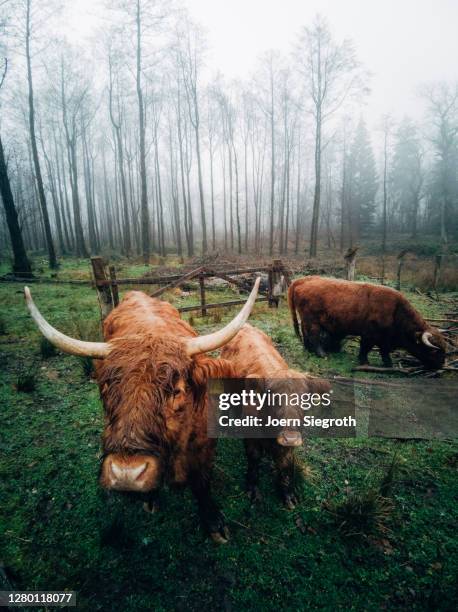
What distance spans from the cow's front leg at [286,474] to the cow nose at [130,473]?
4.67ft

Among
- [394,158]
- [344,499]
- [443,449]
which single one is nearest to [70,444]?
[344,499]

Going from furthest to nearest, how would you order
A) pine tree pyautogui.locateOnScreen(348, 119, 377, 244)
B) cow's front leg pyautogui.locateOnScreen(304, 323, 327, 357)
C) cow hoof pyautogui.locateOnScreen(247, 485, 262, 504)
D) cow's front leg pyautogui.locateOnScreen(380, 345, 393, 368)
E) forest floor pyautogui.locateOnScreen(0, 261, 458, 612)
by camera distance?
1. pine tree pyautogui.locateOnScreen(348, 119, 377, 244)
2. cow's front leg pyautogui.locateOnScreen(304, 323, 327, 357)
3. cow's front leg pyautogui.locateOnScreen(380, 345, 393, 368)
4. cow hoof pyautogui.locateOnScreen(247, 485, 262, 504)
5. forest floor pyautogui.locateOnScreen(0, 261, 458, 612)

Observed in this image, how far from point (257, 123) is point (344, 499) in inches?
1226

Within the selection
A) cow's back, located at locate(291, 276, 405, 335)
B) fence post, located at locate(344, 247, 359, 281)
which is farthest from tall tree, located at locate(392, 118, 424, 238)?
cow's back, located at locate(291, 276, 405, 335)

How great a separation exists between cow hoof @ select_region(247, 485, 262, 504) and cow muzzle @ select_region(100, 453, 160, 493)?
5.40ft

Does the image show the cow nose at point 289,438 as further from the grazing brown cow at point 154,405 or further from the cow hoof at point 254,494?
the cow hoof at point 254,494

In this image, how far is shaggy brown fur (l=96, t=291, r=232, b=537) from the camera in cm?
160

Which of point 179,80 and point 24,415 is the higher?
point 179,80

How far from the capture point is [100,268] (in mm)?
5734

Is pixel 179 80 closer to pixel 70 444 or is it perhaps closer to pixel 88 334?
pixel 88 334

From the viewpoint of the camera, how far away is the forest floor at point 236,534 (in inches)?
81.0

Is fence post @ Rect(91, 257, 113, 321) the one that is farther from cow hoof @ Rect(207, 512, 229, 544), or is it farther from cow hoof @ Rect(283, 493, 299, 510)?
cow hoof @ Rect(283, 493, 299, 510)

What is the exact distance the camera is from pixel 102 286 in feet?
19.3

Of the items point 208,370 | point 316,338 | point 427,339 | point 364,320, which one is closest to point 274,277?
point 316,338
